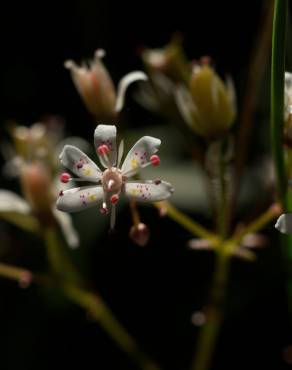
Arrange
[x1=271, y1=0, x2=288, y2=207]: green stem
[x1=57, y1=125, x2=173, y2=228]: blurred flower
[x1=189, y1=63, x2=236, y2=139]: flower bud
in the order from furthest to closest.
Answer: [x1=189, y1=63, x2=236, y2=139]: flower bud
[x1=57, y1=125, x2=173, y2=228]: blurred flower
[x1=271, y1=0, x2=288, y2=207]: green stem

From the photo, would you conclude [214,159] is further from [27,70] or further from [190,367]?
[27,70]

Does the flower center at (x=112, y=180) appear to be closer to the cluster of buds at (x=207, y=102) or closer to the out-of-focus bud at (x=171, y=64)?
the cluster of buds at (x=207, y=102)

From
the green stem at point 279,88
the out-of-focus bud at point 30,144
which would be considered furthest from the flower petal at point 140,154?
the out-of-focus bud at point 30,144

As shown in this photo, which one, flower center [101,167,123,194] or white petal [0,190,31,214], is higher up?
white petal [0,190,31,214]

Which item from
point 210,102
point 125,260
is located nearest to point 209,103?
point 210,102

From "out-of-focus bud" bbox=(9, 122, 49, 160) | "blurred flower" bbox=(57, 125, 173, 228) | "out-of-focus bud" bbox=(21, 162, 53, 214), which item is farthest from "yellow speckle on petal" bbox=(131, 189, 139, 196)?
"out-of-focus bud" bbox=(9, 122, 49, 160)

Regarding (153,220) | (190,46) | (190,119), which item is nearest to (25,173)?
(190,119)

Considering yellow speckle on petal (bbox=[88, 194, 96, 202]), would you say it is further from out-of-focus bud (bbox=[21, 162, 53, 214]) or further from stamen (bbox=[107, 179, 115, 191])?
out-of-focus bud (bbox=[21, 162, 53, 214])
